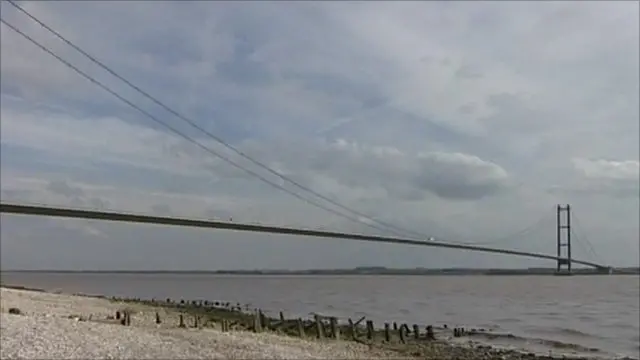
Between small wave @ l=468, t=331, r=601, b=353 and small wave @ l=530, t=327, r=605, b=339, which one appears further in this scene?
small wave @ l=530, t=327, r=605, b=339

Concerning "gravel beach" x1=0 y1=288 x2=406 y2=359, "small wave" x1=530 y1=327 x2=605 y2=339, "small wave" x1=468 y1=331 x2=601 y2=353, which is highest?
"small wave" x1=530 y1=327 x2=605 y2=339

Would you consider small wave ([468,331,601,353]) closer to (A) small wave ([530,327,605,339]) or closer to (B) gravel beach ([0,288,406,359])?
(A) small wave ([530,327,605,339])

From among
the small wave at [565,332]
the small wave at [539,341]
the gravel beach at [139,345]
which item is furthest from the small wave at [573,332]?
the gravel beach at [139,345]

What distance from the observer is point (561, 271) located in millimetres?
110625

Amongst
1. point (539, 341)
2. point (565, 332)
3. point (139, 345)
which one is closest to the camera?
point (139, 345)

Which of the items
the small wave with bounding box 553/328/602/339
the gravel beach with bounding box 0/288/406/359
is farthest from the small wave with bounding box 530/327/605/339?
the gravel beach with bounding box 0/288/406/359

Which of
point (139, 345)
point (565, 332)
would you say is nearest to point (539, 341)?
point (565, 332)

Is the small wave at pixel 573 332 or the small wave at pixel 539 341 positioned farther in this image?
the small wave at pixel 573 332

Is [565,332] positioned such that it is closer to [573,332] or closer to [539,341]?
[573,332]

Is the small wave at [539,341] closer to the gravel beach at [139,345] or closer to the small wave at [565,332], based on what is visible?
the small wave at [565,332]

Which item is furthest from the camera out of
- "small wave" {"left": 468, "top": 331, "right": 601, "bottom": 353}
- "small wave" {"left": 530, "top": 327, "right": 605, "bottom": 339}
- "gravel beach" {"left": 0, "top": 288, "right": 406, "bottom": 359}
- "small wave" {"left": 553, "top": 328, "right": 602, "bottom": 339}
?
"small wave" {"left": 553, "top": 328, "right": 602, "bottom": 339}

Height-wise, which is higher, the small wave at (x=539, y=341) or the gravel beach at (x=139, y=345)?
the small wave at (x=539, y=341)

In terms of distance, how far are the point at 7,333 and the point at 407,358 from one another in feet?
28.4

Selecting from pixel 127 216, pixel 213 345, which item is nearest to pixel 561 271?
pixel 127 216
